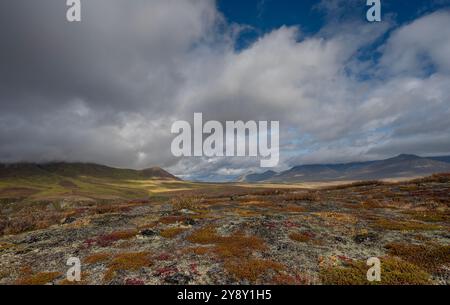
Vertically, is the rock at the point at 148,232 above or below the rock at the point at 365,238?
below

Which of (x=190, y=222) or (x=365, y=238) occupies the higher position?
(x=365, y=238)

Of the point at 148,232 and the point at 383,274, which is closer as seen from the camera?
the point at 383,274

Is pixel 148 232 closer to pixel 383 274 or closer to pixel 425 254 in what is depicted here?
pixel 383 274

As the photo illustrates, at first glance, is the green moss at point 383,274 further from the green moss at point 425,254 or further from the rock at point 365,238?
the rock at point 365,238

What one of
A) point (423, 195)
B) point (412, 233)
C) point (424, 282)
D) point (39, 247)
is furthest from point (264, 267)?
point (423, 195)

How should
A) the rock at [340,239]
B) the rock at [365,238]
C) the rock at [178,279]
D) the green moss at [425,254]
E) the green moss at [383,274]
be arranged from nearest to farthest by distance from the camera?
1. the green moss at [383,274]
2. the rock at [178,279]
3. the green moss at [425,254]
4. the rock at [340,239]
5. the rock at [365,238]

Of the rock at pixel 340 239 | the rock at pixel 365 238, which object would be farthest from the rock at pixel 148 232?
the rock at pixel 365 238

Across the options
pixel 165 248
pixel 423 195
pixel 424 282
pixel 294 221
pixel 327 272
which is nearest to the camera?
pixel 424 282

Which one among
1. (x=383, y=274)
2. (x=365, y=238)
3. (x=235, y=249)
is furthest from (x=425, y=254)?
(x=235, y=249)

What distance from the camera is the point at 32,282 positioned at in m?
15.3

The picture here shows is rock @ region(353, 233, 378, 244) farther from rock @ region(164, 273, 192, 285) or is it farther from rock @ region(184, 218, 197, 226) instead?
rock @ region(184, 218, 197, 226)

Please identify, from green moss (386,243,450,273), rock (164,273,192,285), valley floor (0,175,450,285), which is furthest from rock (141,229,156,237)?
green moss (386,243,450,273)

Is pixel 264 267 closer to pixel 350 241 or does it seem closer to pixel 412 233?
pixel 350 241
